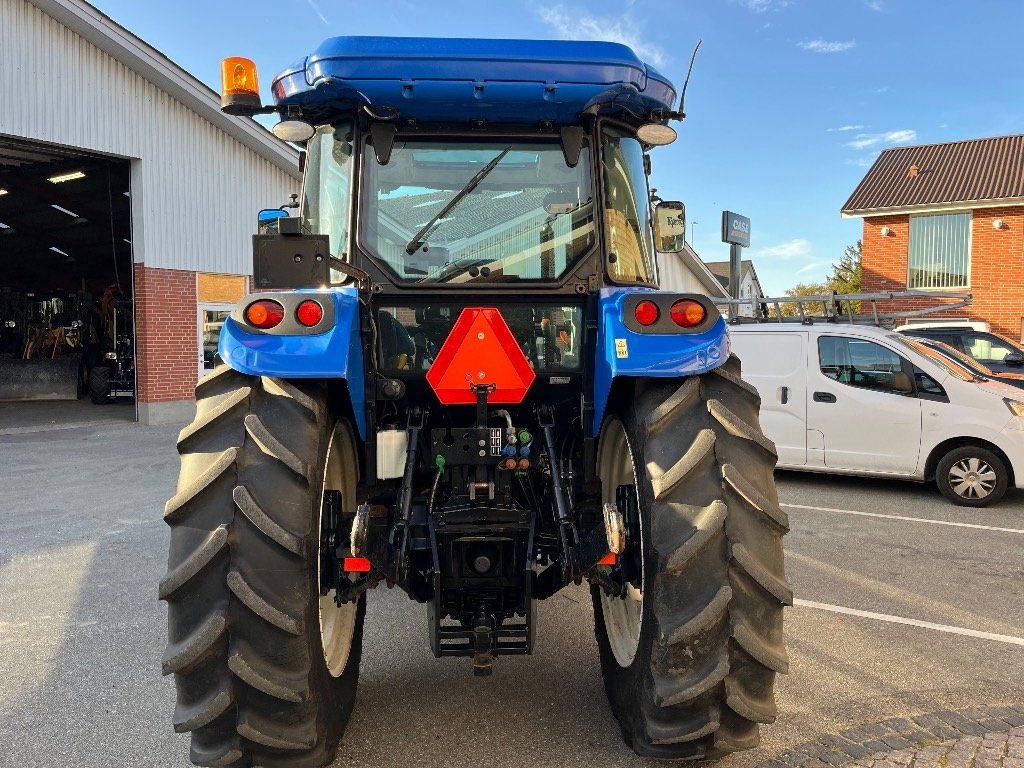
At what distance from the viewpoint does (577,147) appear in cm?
321

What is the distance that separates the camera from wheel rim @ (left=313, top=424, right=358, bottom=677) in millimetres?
3023

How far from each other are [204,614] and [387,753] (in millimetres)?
1033

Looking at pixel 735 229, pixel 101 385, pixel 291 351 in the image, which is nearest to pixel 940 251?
pixel 735 229

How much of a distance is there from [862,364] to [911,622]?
14.7 feet

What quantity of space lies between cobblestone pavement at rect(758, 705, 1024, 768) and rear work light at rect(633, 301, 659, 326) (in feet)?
5.67

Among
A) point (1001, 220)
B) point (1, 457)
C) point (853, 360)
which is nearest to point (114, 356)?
point (1, 457)

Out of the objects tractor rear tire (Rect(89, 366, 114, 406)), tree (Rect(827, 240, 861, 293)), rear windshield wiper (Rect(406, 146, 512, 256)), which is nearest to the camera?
rear windshield wiper (Rect(406, 146, 512, 256))

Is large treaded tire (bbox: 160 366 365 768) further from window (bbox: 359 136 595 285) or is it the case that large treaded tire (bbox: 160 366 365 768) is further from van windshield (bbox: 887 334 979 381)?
van windshield (bbox: 887 334 979 381)

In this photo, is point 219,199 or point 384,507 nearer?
point 384,507

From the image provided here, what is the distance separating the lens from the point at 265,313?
107 inches

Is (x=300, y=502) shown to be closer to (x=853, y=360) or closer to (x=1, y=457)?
(x=853, y=360)

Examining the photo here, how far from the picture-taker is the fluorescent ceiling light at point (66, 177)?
1612cm

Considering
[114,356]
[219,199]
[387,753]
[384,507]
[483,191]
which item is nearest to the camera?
[387,753]

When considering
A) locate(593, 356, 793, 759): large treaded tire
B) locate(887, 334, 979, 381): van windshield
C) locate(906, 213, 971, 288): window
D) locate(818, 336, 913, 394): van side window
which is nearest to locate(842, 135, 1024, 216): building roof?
locate(906, 213, 971, 288): window
